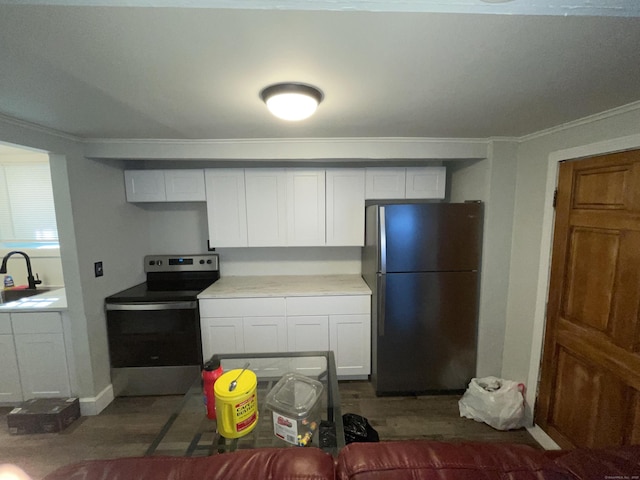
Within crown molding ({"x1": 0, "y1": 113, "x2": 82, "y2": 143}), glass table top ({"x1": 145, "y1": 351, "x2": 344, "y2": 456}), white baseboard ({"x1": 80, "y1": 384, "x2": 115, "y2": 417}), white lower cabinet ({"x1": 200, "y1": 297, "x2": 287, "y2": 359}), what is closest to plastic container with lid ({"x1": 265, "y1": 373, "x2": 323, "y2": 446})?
glass table top ({"x1": 145, "y1": 351, "x2": 344, "y2": 456})

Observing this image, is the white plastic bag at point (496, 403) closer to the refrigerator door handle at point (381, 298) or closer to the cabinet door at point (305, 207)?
the refrigerator door handle at point (381, 298)

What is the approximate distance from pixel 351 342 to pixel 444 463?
1.75 meters

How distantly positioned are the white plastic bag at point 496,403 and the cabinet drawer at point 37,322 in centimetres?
335

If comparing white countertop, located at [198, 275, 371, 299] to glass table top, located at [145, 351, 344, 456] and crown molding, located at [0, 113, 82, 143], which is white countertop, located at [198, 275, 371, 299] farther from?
crown molding, located at [0, 113, 82, 143]

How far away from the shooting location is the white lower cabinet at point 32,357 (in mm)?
2045

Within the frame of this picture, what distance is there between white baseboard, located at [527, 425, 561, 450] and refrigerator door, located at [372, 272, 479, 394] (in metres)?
0.51

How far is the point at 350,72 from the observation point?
1056 millimetres

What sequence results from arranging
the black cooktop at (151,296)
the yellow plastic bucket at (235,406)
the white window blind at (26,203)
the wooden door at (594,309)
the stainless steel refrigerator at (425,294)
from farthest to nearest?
the white window blind at (26,203) → the black cooktop at (151,296) → the stainless steel refrigerator at (425,294) → the wooden door at (594,309) → the yellow plastic bucket at (235,406)

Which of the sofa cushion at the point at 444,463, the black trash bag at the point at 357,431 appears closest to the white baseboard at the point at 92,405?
the black trash bag at the point at 357,431

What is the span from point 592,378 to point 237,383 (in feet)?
6.71

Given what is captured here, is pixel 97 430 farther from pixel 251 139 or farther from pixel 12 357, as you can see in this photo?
pixel 251 139

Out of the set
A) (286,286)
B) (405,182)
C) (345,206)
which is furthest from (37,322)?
(405,182)

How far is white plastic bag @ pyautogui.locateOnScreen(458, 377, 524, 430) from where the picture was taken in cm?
192

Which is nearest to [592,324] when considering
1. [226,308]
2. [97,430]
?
[226,308]
